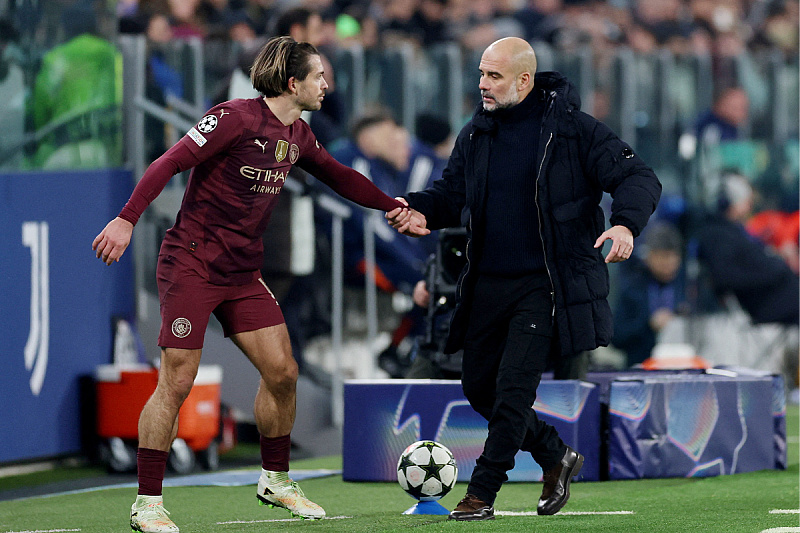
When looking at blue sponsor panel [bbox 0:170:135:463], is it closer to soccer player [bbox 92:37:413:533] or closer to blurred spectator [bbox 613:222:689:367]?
soccer player [bbox 92:37:413:533]

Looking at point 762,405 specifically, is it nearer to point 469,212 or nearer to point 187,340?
point 469,212

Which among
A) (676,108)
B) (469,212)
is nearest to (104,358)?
(469,212)

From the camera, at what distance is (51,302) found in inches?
361

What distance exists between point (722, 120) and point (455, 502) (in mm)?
7105

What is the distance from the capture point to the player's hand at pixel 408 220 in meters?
6.30

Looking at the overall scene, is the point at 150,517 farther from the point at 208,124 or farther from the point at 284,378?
the point at 208,124

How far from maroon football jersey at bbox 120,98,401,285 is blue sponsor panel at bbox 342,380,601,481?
2.28 metres

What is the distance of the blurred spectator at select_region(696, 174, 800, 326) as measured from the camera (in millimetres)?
12781

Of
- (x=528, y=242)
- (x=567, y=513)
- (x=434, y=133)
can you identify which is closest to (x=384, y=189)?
(x=434, y=133)

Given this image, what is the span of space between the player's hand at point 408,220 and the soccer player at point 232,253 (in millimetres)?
452

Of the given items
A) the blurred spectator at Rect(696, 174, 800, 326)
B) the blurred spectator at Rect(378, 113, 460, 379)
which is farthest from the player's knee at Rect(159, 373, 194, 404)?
the blurred spectator at Rect(696, 174, 800, 326)

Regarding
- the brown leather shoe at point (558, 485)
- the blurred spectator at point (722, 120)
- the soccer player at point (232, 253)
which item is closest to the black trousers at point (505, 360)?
the brown leather shoe at point (558, 485)

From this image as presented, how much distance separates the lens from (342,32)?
13.9 meters

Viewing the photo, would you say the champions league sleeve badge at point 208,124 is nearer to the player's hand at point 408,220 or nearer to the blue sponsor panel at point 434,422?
the player's hand at point 408,220
